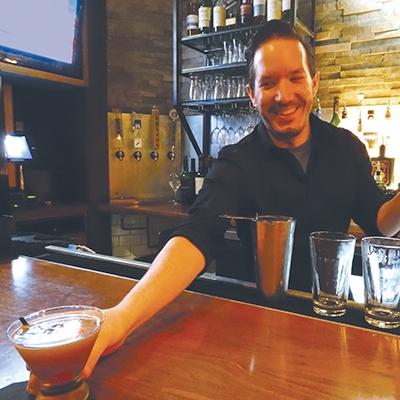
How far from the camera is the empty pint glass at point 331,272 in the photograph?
830mm

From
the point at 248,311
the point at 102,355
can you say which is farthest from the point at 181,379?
the point at 248,311

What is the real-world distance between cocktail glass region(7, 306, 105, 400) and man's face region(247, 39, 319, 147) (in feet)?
3.52

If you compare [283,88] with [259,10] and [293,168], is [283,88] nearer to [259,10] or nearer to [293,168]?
[293,168]

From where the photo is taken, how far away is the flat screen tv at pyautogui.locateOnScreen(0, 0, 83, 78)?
2.64 meters

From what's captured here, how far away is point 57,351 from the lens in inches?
21.0

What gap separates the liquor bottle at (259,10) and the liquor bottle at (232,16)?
167 millimetres

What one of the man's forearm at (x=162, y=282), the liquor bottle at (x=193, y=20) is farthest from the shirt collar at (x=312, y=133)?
the liquor bottle at (x=193, y=20)

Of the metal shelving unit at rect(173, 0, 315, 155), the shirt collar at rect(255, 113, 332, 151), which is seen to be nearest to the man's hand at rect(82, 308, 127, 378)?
the shirt collar at rect(255, 113, 332, 151)

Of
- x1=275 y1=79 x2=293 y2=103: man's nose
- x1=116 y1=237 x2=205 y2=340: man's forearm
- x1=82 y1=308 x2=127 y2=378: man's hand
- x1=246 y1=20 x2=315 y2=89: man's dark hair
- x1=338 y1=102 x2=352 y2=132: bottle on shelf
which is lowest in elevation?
x1=82 y1=308 x2=127 y2=378: man's hand

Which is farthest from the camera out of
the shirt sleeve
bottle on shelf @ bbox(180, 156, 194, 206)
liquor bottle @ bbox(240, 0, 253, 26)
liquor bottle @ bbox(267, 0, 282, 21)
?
bottle on shelf @ bbox(180, 156, 194, 206)

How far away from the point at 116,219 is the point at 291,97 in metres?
2.56

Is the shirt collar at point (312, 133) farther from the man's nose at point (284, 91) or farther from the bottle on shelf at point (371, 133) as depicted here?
the bottle on shelf at point (371, 133)

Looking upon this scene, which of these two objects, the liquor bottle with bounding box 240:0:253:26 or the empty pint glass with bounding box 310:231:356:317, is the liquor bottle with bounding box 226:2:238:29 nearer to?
the liquor bottle with bounding box 240:0:253:26

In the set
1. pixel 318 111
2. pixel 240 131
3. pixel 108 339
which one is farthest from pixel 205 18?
pixel 108 339
